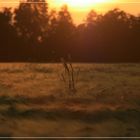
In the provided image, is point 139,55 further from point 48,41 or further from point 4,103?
point 4,103

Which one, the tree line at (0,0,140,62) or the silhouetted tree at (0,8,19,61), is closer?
the silhouetted tree at (0,8,19,61)

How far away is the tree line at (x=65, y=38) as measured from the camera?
26.1 m

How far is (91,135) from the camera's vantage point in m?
5.28

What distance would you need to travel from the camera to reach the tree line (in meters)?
26.1

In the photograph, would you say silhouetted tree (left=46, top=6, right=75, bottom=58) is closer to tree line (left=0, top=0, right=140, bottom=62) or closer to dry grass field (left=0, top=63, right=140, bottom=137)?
tree line (left=0, top=0, right=140, bottom=62)

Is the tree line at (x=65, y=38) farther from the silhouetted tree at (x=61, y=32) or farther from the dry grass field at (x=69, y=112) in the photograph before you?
the dry grass field at (x=69, y=112)

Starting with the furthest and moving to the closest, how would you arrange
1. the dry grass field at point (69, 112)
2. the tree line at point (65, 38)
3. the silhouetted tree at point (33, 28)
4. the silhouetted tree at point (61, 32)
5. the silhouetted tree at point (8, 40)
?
the silhouetted tree at point (61, 32)
the tree line at point (65, 38)
the silhouetted tree at point (33, 28)
the silhouetted tree at point (8, 40)
the dry grass field at point (69, 112)

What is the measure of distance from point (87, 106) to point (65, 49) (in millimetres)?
22450

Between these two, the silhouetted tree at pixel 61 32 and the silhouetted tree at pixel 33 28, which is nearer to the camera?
the silhouetted tree at pixel 33 28

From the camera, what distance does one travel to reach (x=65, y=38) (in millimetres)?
29453

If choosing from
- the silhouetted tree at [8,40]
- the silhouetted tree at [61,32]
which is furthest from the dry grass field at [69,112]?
the silhouetted tree at [61,32]

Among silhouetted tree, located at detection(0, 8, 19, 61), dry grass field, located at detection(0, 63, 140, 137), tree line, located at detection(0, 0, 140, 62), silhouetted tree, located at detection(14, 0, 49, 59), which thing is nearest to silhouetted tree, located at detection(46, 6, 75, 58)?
tree line, located at detection(0, 0, 140, 62)

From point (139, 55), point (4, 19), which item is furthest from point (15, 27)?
point (139, 55)

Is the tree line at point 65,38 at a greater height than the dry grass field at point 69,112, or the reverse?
the tree line at point 65,38
